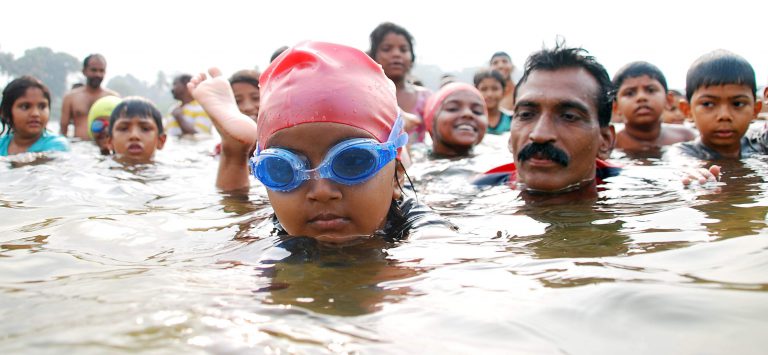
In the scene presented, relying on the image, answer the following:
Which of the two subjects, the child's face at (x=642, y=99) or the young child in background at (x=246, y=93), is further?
the young child in background at (x=246, y=93)

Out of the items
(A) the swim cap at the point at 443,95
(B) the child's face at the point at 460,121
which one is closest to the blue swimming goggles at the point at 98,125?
(A) the swim cap at the point at 443,95

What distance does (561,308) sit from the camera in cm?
177

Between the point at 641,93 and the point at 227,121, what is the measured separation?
5.66 m

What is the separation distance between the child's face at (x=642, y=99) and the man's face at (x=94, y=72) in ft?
35.6

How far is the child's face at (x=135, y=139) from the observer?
7.79 meters

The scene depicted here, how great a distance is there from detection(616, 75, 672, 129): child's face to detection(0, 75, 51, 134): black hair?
26.8 feet

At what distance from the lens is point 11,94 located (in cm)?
876

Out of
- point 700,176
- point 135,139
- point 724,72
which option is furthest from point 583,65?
point 135,139

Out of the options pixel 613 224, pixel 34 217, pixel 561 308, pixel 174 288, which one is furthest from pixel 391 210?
pixel 34 217

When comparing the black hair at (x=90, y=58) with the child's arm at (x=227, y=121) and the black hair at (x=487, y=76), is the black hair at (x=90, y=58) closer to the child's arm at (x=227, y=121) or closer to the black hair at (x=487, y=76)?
the black hair at (x=487, y=76)

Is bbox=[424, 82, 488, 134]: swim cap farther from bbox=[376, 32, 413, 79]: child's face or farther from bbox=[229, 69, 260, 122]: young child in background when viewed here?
bbox=[229, 69, 260, 122]: young child in background

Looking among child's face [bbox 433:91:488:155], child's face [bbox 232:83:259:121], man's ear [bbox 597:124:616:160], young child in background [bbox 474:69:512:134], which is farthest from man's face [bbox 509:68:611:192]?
young child in background [bbox 474:69:512:134]

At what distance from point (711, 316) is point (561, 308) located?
0.38 m

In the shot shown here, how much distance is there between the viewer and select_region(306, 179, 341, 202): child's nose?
2893mm
